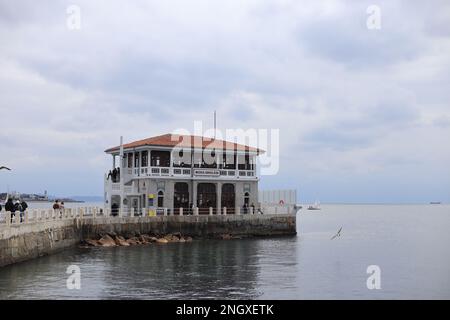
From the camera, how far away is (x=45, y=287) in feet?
92.2

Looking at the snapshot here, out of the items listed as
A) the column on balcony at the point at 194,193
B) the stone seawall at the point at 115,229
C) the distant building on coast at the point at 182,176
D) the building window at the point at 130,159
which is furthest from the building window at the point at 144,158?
the stone seawall at the point at 115,229

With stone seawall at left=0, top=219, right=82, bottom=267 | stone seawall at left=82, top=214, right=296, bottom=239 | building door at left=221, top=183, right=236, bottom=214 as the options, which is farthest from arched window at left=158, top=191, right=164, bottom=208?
stone seawall at left=0, top=219, right=82, bottom=267

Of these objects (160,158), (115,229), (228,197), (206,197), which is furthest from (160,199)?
(228,197)

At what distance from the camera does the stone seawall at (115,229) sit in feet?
109

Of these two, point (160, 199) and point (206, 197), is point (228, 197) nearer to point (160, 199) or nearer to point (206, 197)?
point (206, 197)

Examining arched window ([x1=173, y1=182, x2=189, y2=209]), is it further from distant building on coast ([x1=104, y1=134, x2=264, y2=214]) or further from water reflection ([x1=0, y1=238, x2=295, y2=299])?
water reflection ([x1=0, y1=238, x2=295, y2=299])

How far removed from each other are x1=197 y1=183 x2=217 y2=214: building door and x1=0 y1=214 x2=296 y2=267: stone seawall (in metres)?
2.68

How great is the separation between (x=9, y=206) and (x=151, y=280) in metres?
12.2

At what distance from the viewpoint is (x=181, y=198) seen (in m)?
55.0

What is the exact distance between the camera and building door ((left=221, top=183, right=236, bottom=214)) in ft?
188

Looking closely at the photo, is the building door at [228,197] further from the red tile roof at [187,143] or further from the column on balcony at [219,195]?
the red tile roof at [187,143]

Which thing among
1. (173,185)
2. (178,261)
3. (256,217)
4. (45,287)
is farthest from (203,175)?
(45,287)

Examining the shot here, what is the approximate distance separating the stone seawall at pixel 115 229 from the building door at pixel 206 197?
8.80 ft
